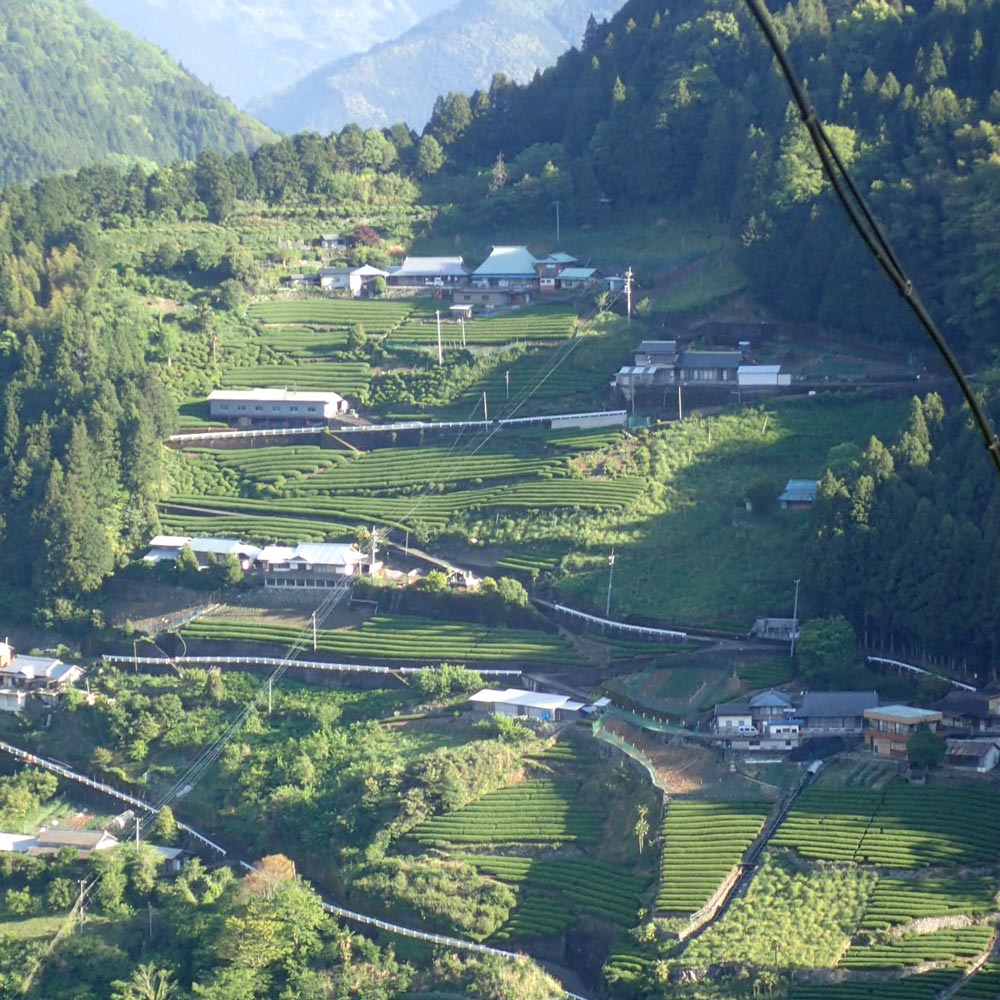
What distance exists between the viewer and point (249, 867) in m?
26.4

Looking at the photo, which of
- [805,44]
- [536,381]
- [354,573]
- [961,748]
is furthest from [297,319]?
[961,748]

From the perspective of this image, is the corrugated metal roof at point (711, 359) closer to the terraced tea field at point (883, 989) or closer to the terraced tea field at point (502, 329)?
the terraced tea field at point (502, 329)

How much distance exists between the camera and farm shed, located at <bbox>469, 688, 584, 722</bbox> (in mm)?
27156

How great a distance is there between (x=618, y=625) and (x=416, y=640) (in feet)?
11.7

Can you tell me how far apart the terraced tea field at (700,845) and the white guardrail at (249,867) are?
6.17ft

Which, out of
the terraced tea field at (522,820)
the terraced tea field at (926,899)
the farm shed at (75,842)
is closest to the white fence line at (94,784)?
the farm shed at (75,842)

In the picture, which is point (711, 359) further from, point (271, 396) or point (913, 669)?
point (913, 669)

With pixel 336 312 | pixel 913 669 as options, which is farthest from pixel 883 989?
pixel 336 312

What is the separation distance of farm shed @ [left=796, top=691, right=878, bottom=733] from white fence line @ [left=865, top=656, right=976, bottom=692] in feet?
3.61

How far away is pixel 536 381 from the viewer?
35.7m

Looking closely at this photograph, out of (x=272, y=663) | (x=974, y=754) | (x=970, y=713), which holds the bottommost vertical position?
(x=272, y=663)

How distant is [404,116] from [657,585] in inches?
3421

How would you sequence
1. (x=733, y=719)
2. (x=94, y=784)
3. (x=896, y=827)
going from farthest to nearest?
(x=94, y=784) < (x=733, y=719) < (x=896, y=827)

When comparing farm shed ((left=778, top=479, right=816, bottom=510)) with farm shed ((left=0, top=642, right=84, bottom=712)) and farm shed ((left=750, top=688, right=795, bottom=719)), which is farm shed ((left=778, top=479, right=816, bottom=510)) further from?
farm shed ((left=0, top=642, right=84, bottom=712))
